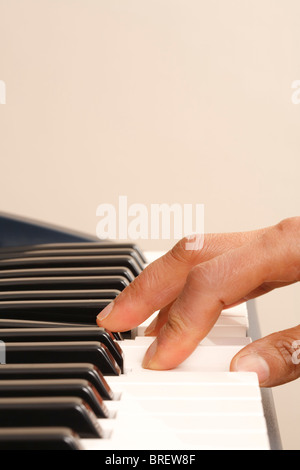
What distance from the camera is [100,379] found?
0.70 metres

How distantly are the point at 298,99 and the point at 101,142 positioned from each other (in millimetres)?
724

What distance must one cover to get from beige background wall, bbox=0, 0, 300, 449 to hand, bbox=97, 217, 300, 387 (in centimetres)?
168

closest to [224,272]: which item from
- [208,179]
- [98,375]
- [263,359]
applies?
[263,359]

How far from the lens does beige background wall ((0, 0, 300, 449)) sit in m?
2.54

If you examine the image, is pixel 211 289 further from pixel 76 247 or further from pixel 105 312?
pixel 76 247

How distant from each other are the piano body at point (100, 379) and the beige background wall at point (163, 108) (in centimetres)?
150

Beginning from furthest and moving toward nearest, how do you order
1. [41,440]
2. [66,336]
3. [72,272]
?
[72,272] → [66,336] → [41,440]

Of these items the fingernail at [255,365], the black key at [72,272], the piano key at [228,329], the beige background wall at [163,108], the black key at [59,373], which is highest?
the beige background wall at [163,108]

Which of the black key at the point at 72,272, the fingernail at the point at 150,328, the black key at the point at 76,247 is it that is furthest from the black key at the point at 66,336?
the black key at the point at 76,247

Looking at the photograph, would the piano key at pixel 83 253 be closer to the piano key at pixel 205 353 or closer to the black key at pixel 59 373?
the piano key at pixel 205 353

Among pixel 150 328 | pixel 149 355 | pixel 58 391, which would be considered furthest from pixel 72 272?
pixel 58 391

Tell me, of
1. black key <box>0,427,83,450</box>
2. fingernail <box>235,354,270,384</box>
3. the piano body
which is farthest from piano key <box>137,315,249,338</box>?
black key <box>0,427,83,450</box>

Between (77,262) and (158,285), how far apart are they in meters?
0.22

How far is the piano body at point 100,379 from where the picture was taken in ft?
2.01
